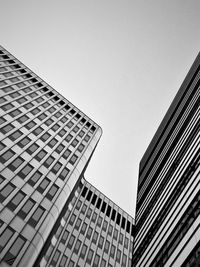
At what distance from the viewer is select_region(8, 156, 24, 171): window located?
104 ft

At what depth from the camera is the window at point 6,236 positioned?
24.0m


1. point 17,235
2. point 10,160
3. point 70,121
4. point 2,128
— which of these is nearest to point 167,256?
point 17,235

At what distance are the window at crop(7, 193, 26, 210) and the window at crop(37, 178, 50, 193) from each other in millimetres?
2620

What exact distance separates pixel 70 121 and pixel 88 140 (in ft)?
18.6

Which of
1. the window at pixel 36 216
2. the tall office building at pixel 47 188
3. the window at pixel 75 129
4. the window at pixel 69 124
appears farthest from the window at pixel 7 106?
the window at pixel 36 216

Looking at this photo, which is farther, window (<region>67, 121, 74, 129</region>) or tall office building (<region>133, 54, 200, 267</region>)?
window (<region>67, 121, 74, 129</region>)

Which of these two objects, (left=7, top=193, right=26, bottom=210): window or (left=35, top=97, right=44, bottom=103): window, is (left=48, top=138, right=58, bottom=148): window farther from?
(left=7, top=193, right=26, bottom=210): window

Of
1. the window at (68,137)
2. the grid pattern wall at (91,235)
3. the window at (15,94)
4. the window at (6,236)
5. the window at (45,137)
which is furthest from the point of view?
the grid pattern wall at (91,235)

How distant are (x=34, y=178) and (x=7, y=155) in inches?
171

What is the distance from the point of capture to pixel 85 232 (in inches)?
2122

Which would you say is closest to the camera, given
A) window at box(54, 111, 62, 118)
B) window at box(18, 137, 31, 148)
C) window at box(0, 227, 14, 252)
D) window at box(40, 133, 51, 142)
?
window at box(0, 227, 14, 252)

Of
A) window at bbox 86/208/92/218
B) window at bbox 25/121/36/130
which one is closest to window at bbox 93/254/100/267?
window at bbox 86/208/92/218

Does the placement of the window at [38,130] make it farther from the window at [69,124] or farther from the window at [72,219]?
the window at [72,219]

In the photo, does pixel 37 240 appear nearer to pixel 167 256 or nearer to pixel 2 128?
pixel 167 256
